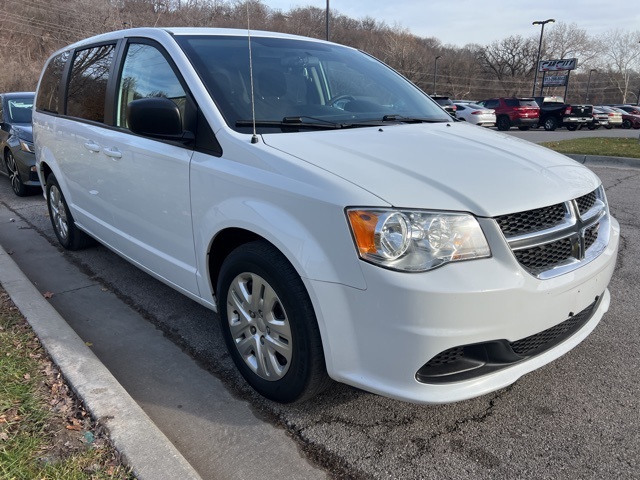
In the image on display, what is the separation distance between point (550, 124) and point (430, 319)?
92.0 ft

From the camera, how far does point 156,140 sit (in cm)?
300

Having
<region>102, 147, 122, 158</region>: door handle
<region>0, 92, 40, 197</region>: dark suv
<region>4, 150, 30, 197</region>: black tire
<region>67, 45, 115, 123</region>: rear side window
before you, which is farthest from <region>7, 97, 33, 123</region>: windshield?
<region>102, 147, 122, 158</region>: door handle

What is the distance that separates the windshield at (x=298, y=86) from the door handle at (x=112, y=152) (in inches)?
35.0

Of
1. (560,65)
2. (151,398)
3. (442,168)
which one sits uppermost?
(560,65)

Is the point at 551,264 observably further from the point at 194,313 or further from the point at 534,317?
the point at 194,313

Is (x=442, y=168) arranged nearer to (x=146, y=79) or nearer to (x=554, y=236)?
(x=554, y=236)

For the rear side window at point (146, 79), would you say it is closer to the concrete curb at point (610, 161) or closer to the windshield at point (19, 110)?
the windshield at point (19, 110)

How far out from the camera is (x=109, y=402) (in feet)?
7.84

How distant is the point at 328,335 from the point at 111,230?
95.6 inches

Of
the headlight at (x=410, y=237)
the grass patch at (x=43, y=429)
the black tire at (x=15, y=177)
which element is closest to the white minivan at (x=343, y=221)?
the headlight at (x=410, y=237)

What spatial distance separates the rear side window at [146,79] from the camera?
2.89m

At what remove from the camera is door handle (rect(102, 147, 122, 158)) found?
3405mm

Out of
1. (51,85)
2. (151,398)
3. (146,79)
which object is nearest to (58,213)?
(51,85)

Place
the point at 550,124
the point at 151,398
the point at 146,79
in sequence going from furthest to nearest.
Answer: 1. the point at 550,124
2. the point at 146,79
3. the point at 151,398
